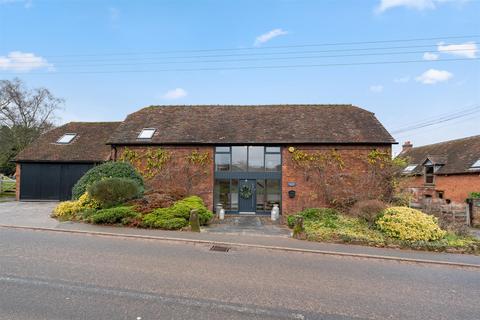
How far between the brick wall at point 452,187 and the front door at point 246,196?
557 inches

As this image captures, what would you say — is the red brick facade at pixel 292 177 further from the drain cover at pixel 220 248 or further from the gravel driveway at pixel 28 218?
the drain cover at pixel 220 248

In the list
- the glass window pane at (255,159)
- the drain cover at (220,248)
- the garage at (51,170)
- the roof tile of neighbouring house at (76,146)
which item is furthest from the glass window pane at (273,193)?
the roof tile of neighbouring house at (76,146)

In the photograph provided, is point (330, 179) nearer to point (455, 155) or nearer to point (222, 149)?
point (222, 149)

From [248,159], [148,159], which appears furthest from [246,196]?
[148,159]

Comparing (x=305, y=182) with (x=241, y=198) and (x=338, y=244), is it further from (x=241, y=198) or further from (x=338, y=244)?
(x=338, y=244)

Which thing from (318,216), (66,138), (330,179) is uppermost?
(66,138)

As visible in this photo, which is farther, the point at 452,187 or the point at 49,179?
the point at 452,187

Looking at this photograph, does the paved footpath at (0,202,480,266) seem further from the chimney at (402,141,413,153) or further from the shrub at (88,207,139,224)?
the chimney at (402,141,413,153)

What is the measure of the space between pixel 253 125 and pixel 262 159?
242 centimetres

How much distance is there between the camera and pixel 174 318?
11.6ft

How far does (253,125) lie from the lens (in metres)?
16.4

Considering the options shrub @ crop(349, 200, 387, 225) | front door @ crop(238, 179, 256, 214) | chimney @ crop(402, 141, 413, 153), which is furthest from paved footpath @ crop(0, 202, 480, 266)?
chimney @ crop(402, 141, 413, 153)

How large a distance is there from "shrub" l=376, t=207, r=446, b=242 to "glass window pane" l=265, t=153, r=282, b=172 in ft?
21.8

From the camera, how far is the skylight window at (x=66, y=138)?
1908 cm
